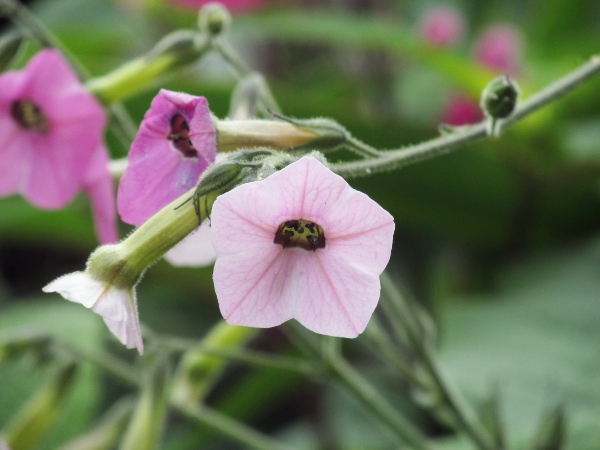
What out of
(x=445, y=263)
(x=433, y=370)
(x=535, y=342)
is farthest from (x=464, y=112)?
(x=433, y=370)

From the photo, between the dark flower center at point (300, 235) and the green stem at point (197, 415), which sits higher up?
the dark flower center at point (300, 235)

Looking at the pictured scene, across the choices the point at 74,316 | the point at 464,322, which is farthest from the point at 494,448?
the point at 74,316

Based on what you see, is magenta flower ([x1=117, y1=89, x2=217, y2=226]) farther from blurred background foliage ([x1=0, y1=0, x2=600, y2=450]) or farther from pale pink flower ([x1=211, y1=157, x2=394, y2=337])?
blurred background foliage ([x1=0, y1=0, x2=600, y2=450])

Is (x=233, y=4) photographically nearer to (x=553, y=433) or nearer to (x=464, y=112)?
(x=464, y=112)

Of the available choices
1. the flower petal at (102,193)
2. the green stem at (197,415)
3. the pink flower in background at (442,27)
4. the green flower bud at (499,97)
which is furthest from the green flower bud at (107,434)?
the pink flower in background at (442,27)

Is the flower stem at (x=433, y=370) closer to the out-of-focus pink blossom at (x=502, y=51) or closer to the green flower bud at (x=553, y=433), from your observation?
the green flower bud at (x=553, y=433)
